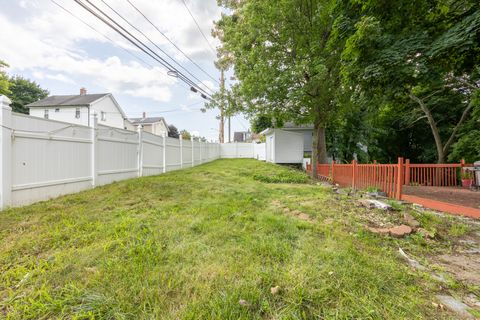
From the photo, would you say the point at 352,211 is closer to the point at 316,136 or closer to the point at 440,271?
the point at 440,271

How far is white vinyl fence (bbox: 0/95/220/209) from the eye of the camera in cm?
334

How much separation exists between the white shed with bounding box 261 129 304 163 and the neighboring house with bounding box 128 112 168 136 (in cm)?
2211

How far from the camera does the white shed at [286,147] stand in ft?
47.7

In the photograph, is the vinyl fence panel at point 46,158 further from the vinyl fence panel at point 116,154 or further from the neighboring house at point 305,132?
the neighboring house at point 305,132

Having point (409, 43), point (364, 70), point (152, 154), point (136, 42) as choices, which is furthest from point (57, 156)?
point (409, 43)

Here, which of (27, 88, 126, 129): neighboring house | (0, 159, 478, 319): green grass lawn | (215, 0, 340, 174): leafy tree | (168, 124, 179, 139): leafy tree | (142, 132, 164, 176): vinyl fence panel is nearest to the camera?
(0, 159, 478, 319): green grass lawn

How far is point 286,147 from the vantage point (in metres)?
14.6

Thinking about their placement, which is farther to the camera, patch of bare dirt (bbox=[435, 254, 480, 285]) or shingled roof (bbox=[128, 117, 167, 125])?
shingled roof (bbox=[128, 117, 167, 125])

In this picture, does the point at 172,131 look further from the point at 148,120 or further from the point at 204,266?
the point at 204,266

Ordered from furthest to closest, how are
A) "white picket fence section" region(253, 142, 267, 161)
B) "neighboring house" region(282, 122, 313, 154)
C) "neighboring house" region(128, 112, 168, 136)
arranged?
"neighboring house" region(128, 112, 168, 136) → "white picket fence section" region(253, 142, 267, 161) → "neighboring house" region(282, 122, 313, 154)

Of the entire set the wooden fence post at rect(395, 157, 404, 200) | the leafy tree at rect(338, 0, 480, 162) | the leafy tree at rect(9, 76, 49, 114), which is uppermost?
the leafy tree at rect(9, 76, 49, 114)

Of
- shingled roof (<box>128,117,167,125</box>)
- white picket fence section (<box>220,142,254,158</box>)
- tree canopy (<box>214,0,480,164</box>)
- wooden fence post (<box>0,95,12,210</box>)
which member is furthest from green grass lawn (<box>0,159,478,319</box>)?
shingled roof (<box>128,117,167,125</box>)

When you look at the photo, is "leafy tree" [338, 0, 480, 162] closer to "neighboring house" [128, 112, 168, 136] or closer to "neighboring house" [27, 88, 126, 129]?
"neighboring house" [27, 88, 126, 129]

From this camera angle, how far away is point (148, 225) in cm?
282
